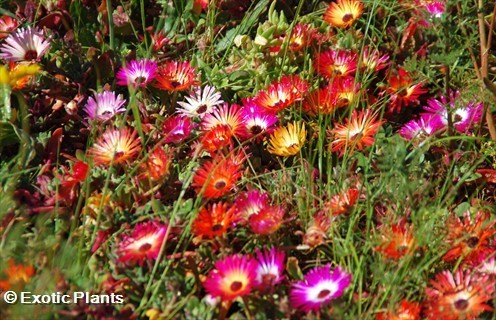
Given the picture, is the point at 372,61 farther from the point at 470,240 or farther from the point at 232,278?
the point at 232,278

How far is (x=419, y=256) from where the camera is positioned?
1.64m

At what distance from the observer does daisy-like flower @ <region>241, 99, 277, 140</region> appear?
207 centimetres

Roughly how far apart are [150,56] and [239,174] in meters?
0.69

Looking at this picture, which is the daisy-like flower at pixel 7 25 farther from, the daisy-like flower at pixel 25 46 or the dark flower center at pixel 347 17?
the dark flower center at pixel 347 17

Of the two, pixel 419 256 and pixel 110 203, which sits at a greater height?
pixel 110 203

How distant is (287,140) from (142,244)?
554mm

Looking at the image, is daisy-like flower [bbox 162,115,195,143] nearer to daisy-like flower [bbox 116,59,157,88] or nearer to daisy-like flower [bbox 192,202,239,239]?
daisy-like flower [bbox 116,59,157,88]

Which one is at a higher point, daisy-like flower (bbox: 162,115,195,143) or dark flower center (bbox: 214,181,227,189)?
daisy-like flower (bbox: 162,115,195,143)

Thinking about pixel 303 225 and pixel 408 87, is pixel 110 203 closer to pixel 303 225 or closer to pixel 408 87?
pixel 303 225

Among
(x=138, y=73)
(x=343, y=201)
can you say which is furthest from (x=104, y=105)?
(x=343, y=201)

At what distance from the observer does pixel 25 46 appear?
2.21 meters

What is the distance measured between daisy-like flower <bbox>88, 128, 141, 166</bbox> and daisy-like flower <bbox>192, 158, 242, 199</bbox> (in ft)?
0.58

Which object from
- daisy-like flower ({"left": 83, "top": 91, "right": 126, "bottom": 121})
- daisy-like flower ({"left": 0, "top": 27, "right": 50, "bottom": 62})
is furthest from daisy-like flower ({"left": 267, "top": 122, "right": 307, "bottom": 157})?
daisy-like flower ({"left": 0, "top": 27, "right": 50, "bottom": 62})

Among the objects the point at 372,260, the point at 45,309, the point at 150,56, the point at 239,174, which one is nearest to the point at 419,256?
the point at 372,260
